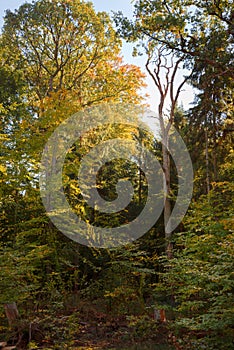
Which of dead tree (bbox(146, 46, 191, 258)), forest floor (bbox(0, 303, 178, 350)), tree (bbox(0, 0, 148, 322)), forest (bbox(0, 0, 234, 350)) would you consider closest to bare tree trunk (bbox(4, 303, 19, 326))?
forest (bbox(0, 0, 234, 350))

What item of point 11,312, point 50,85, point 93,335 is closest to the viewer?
point 11,312

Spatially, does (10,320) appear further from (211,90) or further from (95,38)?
(95,38)

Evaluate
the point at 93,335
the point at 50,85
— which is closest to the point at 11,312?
the point at 93,335

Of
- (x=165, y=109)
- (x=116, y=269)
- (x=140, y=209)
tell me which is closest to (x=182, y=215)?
(x=140, y=209)

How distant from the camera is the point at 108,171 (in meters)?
15.4

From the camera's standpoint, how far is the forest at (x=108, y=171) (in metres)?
8.77

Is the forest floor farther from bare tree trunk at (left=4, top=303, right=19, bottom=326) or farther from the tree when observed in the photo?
the tree

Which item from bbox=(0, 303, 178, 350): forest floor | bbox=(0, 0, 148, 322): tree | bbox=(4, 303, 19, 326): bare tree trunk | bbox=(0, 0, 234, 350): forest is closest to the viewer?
bbox=(0, 303, 178, 350): forest floor

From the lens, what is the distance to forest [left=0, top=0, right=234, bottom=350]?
28.8ft

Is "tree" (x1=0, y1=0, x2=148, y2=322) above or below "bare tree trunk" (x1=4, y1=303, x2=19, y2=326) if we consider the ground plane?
above

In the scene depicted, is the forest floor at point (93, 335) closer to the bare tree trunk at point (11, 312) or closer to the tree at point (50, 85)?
the bare tree trunk at point (11, 312)

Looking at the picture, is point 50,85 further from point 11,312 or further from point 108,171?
point 11,312

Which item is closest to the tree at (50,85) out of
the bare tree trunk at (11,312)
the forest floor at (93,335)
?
the forest floor at (93,335)

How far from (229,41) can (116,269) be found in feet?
26.5
